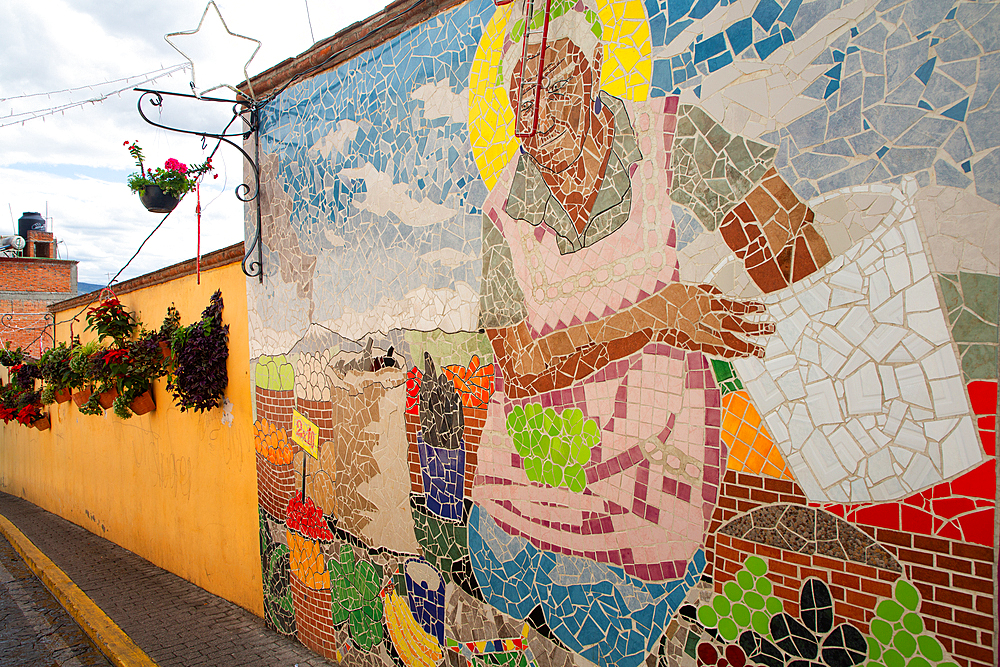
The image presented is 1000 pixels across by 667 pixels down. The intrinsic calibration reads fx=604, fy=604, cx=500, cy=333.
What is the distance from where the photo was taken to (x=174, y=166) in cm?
582

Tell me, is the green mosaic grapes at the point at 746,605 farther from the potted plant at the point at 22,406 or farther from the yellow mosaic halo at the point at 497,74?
the potted plant at the point at 22,406

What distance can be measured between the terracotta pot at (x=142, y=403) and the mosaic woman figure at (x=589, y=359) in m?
5.46

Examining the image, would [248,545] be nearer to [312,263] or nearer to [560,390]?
[312,263]

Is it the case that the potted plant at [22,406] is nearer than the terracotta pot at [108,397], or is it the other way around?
the terracotta pot at [108,397]

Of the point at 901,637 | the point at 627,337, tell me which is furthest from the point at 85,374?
the point at 901,637

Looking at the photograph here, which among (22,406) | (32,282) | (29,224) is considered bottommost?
(22,406)

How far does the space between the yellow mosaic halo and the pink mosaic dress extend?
10 centimetres

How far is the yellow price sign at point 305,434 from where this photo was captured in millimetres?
4336

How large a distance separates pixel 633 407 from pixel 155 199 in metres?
5.45

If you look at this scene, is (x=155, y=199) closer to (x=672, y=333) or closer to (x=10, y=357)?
(x=672, y=333)

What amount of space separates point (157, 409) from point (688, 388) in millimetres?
6755

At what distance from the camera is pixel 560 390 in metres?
2.76

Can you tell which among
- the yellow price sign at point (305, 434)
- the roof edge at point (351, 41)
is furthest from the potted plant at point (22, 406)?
the roof edge at point (351, 41)

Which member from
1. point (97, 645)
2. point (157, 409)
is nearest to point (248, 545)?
point (97, 645)
